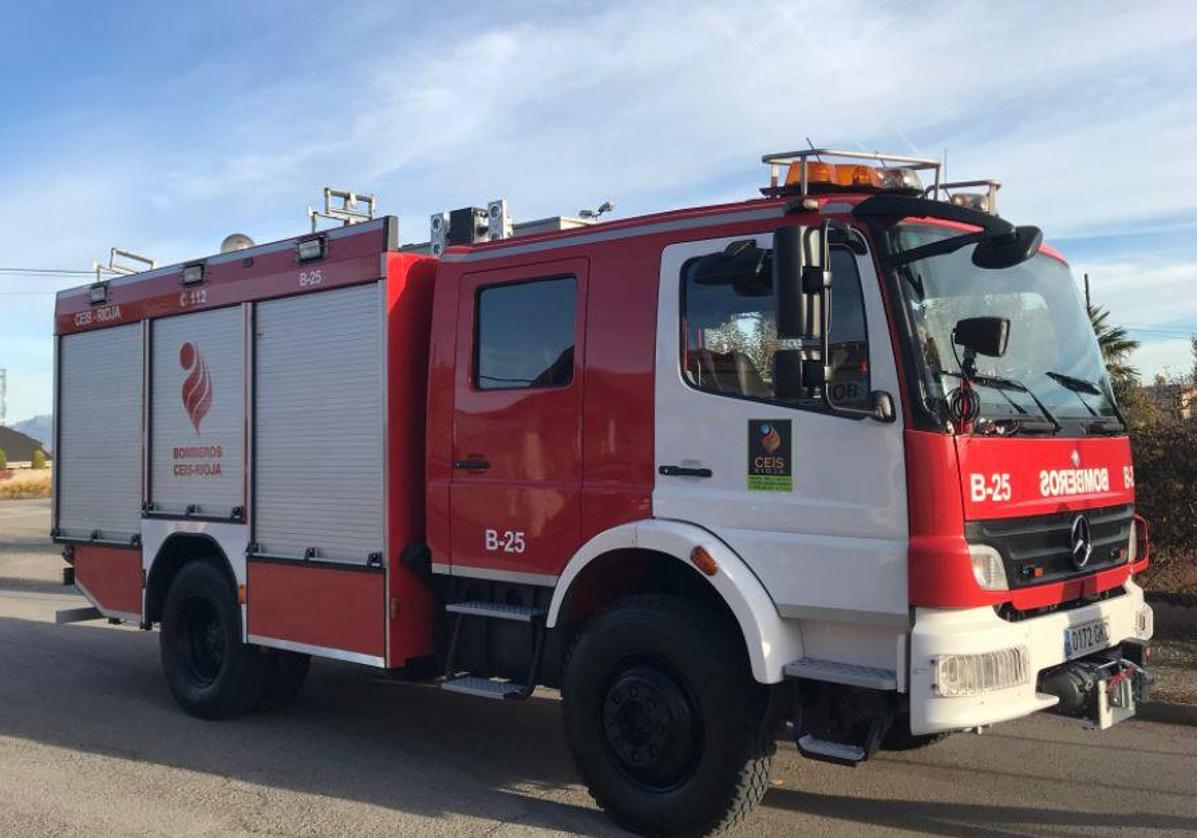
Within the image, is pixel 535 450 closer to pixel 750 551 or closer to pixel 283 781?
pixel 750 551

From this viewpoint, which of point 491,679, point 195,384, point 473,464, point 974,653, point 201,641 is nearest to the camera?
point 974,653

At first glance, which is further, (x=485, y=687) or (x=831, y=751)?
(x=485, y=687)

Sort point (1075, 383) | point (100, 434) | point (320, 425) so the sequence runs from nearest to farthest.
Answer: point (1075, 383)
point (320, 425)
point (100, 434)

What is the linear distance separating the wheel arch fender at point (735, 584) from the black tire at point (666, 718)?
0.19 m

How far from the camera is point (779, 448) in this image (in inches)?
182

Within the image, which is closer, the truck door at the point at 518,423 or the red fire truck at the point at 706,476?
the red fire truck at the point at 706,476

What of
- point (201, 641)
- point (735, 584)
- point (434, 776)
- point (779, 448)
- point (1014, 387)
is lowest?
point (434, 776)

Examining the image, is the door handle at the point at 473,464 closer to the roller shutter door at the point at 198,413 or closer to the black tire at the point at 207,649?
the roller shutter door at the point at 198,413

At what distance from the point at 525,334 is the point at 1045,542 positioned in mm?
2679

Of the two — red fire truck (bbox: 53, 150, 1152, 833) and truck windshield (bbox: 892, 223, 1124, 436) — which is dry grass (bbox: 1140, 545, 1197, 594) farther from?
truck windshield (bbox: 892, 223, 1124, 436)

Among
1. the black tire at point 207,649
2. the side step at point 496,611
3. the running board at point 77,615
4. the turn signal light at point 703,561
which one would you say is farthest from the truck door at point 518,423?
the running board at point 77,615

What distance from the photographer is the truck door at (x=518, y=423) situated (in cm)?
537

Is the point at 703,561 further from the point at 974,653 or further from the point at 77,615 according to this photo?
the point at 77,615

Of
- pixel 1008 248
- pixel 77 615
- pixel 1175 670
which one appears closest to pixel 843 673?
pixel 1008 248
